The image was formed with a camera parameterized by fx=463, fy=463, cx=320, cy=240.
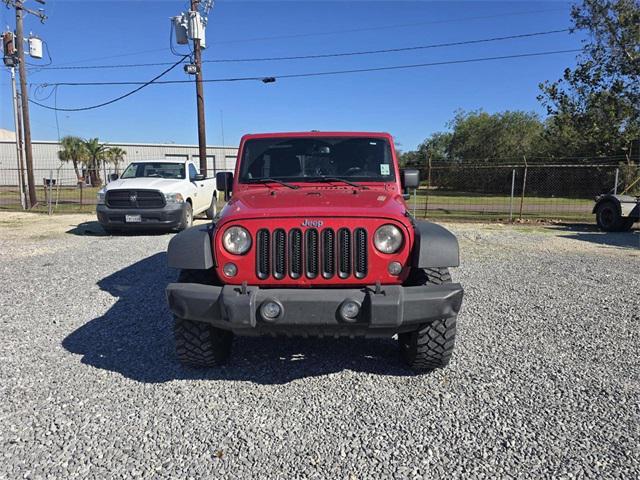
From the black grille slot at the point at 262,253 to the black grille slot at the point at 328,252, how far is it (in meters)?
0.38

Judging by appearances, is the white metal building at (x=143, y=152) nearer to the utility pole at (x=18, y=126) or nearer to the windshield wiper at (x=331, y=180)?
the utility pole at (x=18, y=126)

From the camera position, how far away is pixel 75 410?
9.80 feet

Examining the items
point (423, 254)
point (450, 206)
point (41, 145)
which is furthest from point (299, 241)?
point (41, 145)

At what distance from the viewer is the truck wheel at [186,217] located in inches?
422

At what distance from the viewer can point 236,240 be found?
3.17 metres

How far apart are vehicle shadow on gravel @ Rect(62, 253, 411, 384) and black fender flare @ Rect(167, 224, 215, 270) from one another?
93cm

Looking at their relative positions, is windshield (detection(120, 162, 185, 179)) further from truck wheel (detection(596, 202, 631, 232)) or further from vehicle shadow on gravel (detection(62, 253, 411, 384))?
truck wheel (detection(596, 202, 631, 232))

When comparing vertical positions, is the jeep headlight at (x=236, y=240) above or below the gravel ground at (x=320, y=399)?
above

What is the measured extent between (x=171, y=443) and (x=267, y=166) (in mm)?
2624

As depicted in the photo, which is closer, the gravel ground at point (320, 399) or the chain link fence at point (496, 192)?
the gravel ground at point (320, 399)

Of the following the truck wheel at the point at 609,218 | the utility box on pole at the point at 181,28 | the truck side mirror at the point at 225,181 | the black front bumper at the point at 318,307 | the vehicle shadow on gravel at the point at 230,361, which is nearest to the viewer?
the black front bumper at the point at 318,307

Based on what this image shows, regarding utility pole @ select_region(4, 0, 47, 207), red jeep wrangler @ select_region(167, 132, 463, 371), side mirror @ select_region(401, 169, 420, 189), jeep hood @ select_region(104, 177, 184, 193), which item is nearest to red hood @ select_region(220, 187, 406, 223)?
red jeep wrangler @ select_region(167, 132, 463, 371)

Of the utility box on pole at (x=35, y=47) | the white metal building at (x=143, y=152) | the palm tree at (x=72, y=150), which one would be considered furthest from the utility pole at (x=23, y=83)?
the palm tree at (x=72, y=150)

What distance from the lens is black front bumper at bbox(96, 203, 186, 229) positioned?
1029 centimetres
